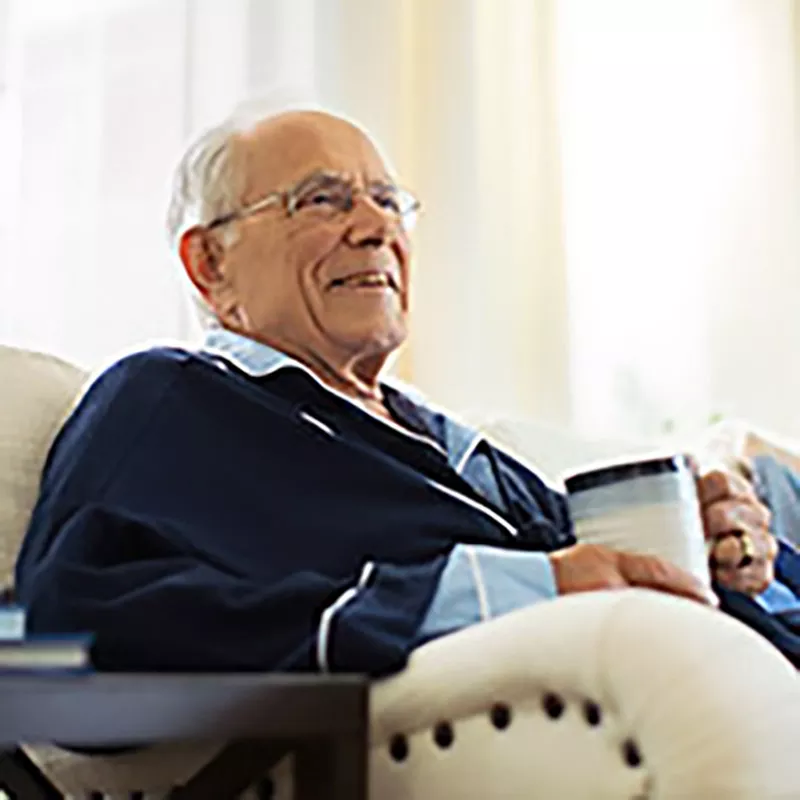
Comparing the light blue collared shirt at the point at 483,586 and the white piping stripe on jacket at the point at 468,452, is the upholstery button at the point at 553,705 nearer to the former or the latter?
the light blue collared shirt at the point at 483,586

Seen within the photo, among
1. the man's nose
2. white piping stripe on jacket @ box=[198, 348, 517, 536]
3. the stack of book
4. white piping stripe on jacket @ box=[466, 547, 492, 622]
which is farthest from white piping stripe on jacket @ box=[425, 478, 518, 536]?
the stack of book

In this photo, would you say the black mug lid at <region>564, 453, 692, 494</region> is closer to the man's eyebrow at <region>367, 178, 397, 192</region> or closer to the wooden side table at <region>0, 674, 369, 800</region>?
the wooden side table at <region>0, 674, 369, 800</region>

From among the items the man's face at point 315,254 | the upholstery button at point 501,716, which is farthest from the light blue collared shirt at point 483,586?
the man's face at point 315,254

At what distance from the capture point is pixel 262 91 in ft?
6.82

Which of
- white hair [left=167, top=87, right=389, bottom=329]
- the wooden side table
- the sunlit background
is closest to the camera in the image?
the wooden side table

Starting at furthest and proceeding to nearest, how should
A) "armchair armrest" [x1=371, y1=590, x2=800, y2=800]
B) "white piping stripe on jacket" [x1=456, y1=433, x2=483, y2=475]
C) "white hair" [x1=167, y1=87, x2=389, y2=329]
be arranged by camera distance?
"white hair" [x1=167, y1=87, x2=389, y2=329] < "white piping stripe on jacket" [x1=456, y1=433, x2=483, y2=475] < "armchair armrest" [x1=371, y1=590, x2=800, y2=800]

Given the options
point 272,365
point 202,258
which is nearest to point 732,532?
point 272,365

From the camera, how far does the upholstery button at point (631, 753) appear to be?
2.77 feet

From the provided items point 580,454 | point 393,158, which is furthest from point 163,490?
point 393,158

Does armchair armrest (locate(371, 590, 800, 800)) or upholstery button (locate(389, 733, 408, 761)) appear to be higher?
armchair armrest (locate(371, 590, 800, 800))

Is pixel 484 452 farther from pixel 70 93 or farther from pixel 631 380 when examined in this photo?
pixel 631 380

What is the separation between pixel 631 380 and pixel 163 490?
1.43m

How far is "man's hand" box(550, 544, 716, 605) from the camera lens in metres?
1.07

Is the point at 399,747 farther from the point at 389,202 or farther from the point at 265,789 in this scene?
the point at 389,202
